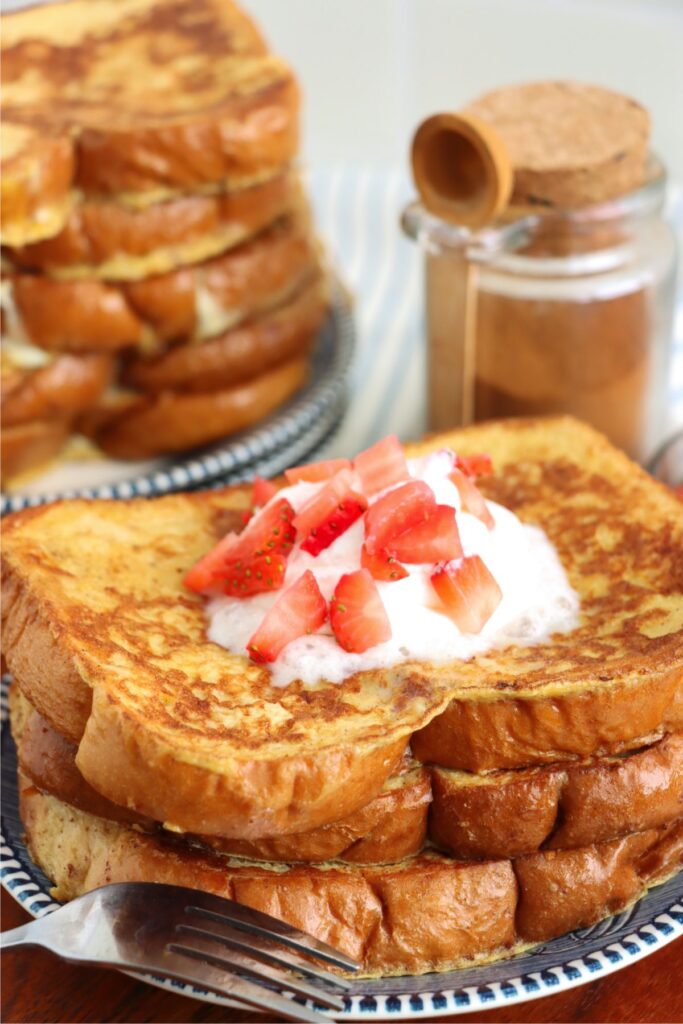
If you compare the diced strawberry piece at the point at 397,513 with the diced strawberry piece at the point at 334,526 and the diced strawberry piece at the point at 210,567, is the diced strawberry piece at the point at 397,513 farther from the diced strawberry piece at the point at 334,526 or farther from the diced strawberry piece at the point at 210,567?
the diced strawberry piece at the point at 210,567

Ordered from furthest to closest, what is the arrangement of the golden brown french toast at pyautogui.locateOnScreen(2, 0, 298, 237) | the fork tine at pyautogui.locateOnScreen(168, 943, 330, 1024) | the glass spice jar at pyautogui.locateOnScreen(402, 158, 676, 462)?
the golden brown french toast at pyautogui.locateOnScreen(2, 0, 298, 237), the glass spice jar at pyautogui.locateOnScreen(402, 158, 676, 462), the fork tine at pyautogui.locateOnScreen(168, 943, 330, 1024)

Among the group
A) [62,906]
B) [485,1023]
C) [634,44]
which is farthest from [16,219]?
[634,44]

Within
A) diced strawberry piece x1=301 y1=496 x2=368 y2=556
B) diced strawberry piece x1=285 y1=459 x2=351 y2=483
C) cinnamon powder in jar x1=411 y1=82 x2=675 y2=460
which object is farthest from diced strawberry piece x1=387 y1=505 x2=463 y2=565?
cinnamon powder in jar x1=411 y1=82 x2=675 y2=460

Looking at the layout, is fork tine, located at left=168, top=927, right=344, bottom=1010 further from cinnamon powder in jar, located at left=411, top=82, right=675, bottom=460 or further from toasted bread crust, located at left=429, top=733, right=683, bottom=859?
cinnamon powder in jar, located at left=411, top=82, right=675, bottom=460

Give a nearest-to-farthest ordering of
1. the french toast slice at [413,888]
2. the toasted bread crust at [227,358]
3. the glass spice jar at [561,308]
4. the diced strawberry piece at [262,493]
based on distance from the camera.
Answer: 1. the french toast slice at [413,888]
2. the diced strawberry piece at [262,493]
3. the glass spice jar at [561,308]
4. the toasted bread crust at [227,358]

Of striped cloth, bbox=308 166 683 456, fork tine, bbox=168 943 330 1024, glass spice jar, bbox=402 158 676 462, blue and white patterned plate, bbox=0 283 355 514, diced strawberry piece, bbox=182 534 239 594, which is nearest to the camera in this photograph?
fork tine, bbox=168 943 330 1024

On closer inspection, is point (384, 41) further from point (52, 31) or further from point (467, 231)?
point (467, 231)

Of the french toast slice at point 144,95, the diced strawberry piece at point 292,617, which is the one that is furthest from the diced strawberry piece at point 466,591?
the french toast slice at point 144,95
